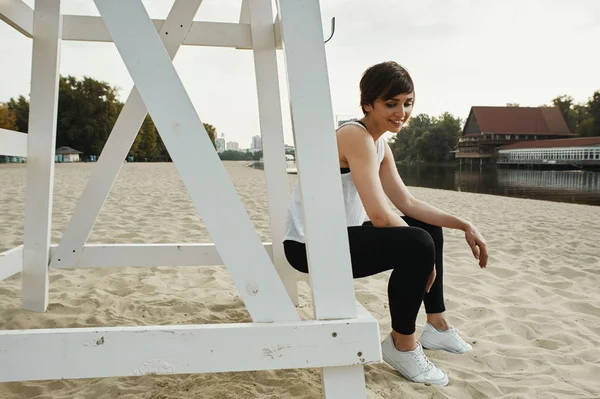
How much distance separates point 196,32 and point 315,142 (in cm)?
164

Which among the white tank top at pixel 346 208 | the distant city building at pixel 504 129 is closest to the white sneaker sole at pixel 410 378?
the white tank top at pixel 346 208

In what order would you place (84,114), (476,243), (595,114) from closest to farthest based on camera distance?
(476,243), (84,114), (595,114)

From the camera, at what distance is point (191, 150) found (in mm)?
1129

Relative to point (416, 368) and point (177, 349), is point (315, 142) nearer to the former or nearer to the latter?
point (177, 349)

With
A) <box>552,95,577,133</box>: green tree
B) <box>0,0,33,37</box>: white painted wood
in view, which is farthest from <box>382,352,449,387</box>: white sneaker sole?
<box>552,95,577,133</box>: green tree

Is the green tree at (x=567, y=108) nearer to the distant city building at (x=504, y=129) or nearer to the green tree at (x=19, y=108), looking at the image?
the distant city building at (x=504, y=129)

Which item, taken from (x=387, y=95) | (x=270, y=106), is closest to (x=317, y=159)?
(x=387, y=95)

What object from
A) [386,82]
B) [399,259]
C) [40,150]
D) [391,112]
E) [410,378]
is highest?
[386,82]

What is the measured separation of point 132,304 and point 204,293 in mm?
454

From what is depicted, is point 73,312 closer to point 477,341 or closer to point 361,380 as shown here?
point 361,380

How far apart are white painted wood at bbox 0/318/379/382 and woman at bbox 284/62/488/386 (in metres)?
0.60

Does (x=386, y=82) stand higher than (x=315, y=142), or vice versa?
(x=386, y=82)

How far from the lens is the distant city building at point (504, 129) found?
69000 mm

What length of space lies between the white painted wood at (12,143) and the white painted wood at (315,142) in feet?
5.20
